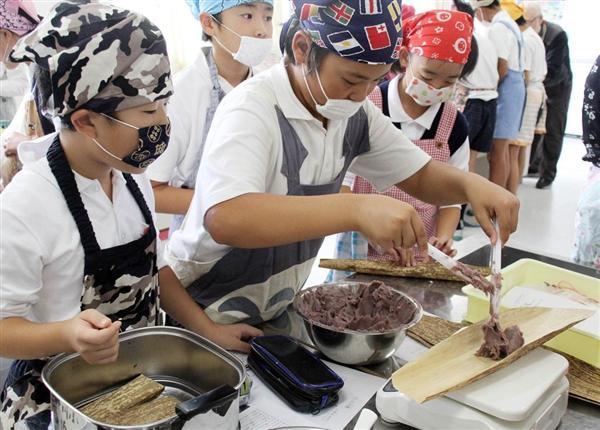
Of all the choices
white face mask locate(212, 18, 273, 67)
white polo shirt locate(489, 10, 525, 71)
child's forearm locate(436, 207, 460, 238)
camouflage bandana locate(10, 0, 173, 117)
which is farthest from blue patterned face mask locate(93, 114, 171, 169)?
white polo shirt locate(489, 10, 525, 71)

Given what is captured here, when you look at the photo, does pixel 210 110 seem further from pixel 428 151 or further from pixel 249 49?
pixel 428 151

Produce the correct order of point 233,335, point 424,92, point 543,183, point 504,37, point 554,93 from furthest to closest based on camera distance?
point 554,93 → point 543,183 → point 504,37 → point 424,92 → point 233,335

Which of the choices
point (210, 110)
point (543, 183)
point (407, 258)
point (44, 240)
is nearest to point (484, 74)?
point (543, 183)

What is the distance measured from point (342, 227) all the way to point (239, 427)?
1.30 feet

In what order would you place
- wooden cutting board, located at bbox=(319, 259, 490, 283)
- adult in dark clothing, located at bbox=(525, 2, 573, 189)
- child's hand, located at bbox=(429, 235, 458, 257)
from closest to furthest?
wooden cutting board, located at bbox=(319, 259, 490, 283)
child's hand, located at bbox=(429, 235, 458, 257)
adult in dark clothing, located at bbox=(525, 2, 573, 189)

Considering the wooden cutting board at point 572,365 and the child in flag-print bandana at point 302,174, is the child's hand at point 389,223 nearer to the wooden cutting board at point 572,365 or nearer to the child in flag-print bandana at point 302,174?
the child in flag-print bandana at point 302,174

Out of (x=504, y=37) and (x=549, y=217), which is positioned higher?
(x=504, y=37)

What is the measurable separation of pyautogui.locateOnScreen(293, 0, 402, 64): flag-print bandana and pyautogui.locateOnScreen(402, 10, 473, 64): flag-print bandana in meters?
0.72

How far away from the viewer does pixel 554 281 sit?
1.45 meters

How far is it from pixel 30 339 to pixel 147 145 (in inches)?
16.8

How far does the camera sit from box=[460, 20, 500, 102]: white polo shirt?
163 inches

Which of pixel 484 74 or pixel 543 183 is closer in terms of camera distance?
pixel 484 74

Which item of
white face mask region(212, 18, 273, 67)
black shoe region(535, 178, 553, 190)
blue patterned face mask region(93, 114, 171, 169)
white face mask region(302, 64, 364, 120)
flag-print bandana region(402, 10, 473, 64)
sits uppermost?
flag-print bandana region(402, 10, 473, 64)

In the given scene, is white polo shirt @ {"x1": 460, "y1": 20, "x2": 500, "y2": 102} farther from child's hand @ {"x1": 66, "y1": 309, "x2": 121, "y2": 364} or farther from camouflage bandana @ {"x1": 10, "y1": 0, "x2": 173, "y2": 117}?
child's hand @ {"x1": 66, "y1": 309, "x2": 121, "y2": 364}
